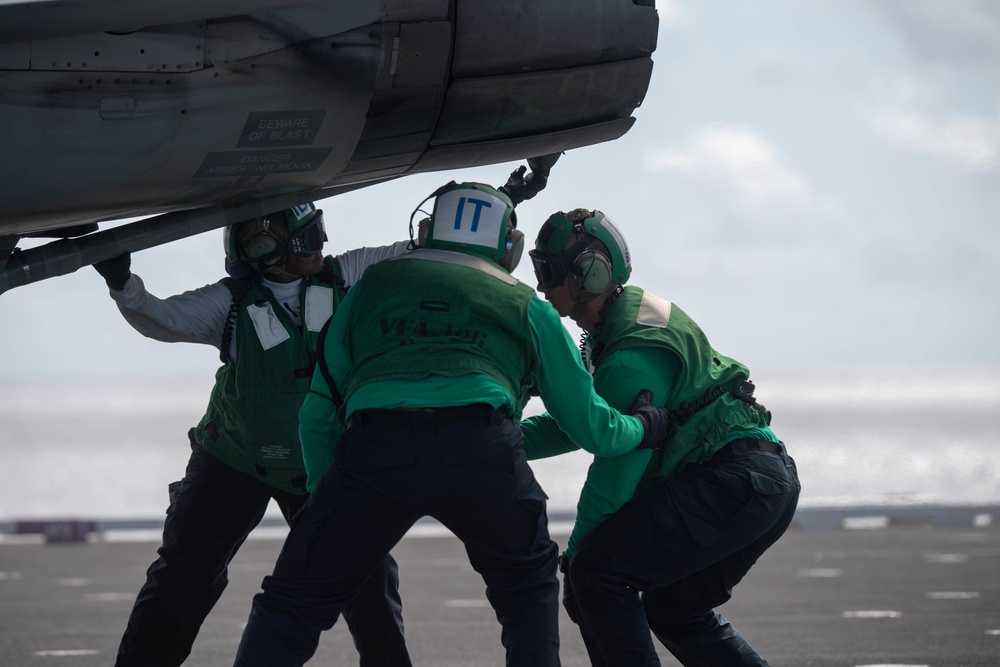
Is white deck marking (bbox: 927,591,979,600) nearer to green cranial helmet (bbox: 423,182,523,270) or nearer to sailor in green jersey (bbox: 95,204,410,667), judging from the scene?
sailor in green jersey (bbox: 95,204,410,667)

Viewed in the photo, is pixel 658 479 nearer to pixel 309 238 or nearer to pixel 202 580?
pixel 309 238

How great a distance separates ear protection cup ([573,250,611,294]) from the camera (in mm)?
4391

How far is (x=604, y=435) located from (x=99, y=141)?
1990mm

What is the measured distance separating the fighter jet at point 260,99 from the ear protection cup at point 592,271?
2.69ft

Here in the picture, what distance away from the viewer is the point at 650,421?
3.97 meters

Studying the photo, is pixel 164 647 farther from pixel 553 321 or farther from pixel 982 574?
pixel 982 574

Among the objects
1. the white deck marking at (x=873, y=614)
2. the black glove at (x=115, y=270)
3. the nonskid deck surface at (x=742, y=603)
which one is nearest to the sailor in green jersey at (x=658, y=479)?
the black glove at (x=115, y=270)

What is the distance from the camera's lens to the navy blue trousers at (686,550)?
415 centimetres

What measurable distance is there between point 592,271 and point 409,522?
1272 millimetres

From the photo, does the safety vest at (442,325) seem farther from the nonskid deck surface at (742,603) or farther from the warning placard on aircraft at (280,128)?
the nonskid deck surface at (742,603)

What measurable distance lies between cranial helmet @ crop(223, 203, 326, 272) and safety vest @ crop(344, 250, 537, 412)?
122cm

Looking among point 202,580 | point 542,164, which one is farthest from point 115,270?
point 542,164

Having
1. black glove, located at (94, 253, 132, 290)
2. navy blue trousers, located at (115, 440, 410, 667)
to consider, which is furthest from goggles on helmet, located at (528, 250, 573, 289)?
black glove, located at (94, 253, 132, 290)

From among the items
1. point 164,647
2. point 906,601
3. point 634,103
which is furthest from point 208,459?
point 906,601
